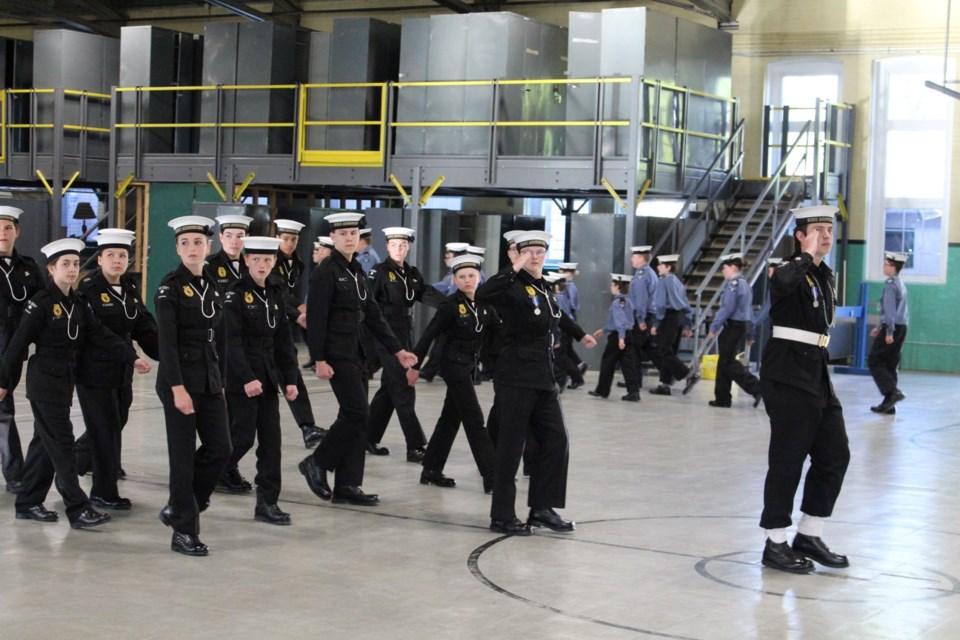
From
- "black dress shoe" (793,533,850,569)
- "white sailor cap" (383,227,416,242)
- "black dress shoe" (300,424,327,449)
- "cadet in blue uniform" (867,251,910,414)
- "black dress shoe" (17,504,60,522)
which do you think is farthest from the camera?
"cadet in blue uniform" (867,251,910,414)

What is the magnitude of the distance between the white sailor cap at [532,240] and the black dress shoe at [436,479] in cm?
220

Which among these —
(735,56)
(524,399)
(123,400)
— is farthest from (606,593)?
(735,56)

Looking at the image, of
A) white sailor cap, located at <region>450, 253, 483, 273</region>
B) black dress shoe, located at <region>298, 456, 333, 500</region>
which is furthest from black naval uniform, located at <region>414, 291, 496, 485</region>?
black dress shoe, located at <region>298, 456, 333, 500</region>

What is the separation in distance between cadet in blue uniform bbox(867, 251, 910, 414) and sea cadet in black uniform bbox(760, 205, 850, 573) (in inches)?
344

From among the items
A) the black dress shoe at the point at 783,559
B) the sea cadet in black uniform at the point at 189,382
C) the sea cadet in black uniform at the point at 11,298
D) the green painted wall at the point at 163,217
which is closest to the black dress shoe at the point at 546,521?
the black dress shoe at the point at 783,559

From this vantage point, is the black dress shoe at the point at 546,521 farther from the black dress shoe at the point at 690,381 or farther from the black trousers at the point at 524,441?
the black dress shoe at the point at 690,381

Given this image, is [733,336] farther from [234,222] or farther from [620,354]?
[234,222]

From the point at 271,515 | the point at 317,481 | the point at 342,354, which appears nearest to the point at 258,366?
the point at 342,354

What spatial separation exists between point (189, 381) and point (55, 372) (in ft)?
3.51

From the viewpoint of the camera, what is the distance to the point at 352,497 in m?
8.75

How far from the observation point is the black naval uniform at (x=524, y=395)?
7.96 m

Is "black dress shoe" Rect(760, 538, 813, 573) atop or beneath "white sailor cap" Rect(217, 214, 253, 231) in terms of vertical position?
beneath

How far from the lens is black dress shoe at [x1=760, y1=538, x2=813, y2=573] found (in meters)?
7.12

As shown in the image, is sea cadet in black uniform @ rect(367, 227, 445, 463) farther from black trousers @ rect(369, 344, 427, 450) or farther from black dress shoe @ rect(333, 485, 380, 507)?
black dress shoe @ rect(333, 485, 380, 507)
